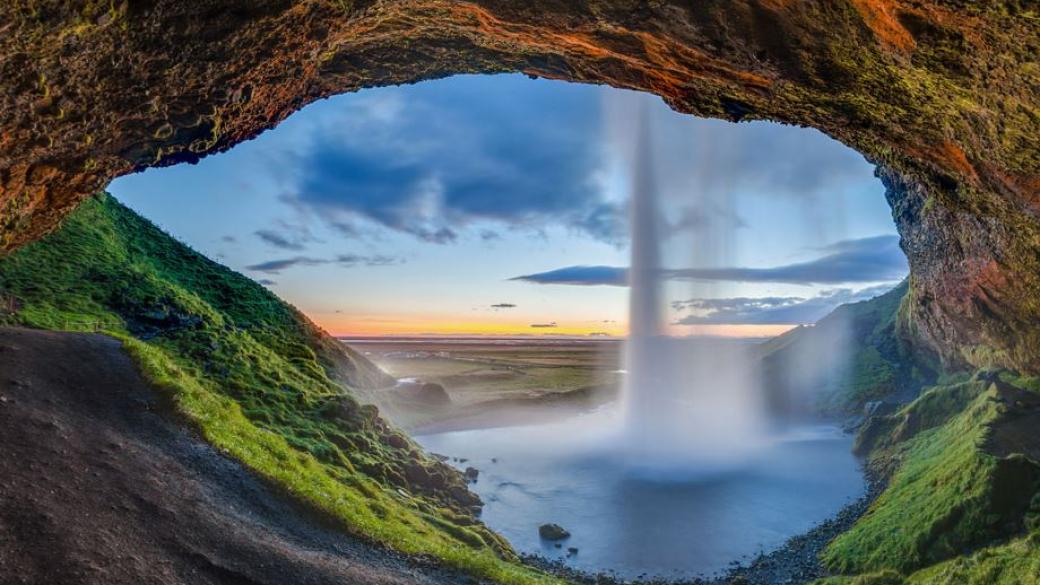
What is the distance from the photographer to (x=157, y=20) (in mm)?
10641

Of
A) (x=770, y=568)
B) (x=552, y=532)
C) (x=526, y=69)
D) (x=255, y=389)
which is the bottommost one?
(x=770, y=568)

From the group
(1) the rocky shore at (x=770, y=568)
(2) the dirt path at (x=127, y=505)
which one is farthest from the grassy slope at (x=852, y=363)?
(2) the dirt path at (x=127, y=505)

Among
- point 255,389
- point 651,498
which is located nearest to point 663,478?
point 651,498

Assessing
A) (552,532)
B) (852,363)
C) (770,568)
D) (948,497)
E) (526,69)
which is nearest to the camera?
(526,69)

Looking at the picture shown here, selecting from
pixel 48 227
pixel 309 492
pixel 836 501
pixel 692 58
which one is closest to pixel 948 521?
pixel 836 501

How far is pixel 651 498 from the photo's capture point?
1470 inches

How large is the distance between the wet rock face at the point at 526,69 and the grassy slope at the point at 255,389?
10.5m

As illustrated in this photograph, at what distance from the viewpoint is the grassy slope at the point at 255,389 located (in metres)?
20.6

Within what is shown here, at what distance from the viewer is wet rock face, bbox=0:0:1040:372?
10422 millimetres

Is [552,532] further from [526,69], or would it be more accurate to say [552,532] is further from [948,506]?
[526,69]

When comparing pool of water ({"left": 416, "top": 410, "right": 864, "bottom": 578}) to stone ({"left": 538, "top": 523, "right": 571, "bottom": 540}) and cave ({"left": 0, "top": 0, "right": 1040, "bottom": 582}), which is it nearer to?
stone ({"left": 538, "top": 523, "right": 571, "bottom": 540})

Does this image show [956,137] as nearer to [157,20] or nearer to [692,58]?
[692,58]

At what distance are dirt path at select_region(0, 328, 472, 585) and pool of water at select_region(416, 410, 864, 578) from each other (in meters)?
15.7

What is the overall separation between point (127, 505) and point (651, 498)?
104 ft
